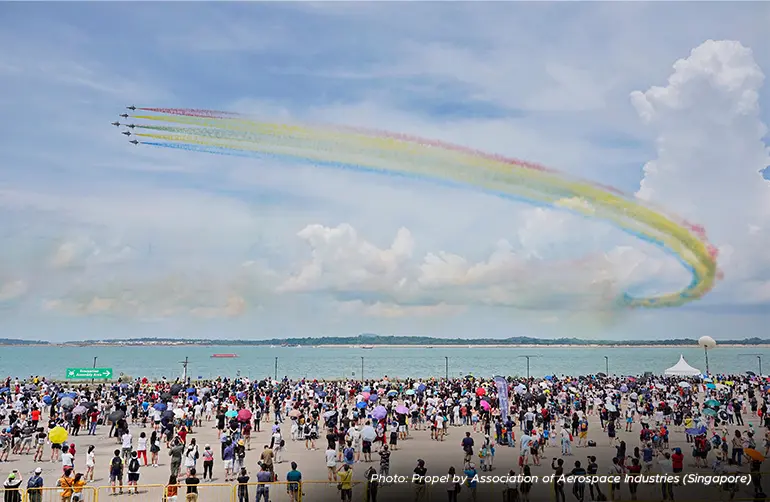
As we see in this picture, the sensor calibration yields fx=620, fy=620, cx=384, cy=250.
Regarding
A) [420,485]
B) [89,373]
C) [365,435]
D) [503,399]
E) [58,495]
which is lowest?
[58,495]

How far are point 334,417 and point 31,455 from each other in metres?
12.9

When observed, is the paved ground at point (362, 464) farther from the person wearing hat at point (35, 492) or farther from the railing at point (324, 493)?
the person wearing hat at point (35, 492)

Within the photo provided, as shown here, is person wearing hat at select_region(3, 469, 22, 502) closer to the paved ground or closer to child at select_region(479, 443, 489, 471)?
the paved ground

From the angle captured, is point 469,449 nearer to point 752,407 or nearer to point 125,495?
point 125,495

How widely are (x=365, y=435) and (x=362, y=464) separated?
110 cm

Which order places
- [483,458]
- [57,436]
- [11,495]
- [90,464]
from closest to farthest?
1. [11,495]
2. [90,464]
3. [57,436]
4. [483,458]

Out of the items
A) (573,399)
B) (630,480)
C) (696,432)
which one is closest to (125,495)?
(630,480)

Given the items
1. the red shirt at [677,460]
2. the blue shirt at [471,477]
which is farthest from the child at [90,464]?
the red shirt at [677,460]

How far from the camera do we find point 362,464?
2453cm

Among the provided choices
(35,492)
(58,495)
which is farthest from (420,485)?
(58,495)

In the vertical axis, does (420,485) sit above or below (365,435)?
below

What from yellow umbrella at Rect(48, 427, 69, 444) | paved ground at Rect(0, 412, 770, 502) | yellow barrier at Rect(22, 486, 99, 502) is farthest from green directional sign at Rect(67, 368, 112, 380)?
yellow barrier at Rect(22, 486, 99, 502)

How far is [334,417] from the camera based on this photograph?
97.9ft

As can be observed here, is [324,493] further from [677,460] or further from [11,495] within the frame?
[677,460]
